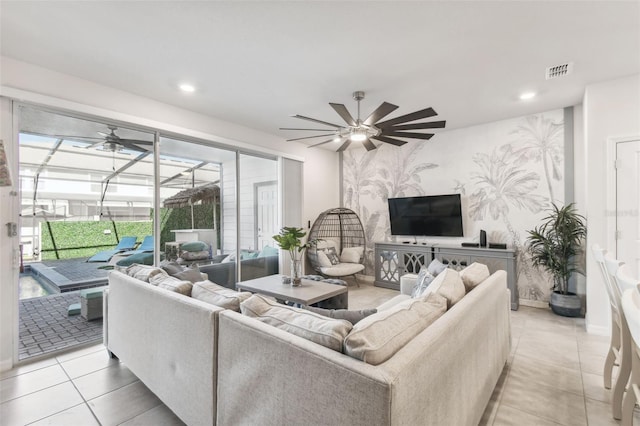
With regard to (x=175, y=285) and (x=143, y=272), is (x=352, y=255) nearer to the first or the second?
(x=143, y=272)

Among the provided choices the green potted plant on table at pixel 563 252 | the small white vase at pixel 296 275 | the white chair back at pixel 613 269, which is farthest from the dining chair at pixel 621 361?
the small white vase at pixel 296 275

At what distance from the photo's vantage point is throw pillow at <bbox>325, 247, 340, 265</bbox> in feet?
17.2

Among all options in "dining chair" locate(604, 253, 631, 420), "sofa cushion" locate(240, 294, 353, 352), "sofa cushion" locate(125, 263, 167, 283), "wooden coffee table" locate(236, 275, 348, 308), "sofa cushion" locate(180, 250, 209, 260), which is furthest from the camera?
"sofa cushion" locate(180, 250, 209, 260)

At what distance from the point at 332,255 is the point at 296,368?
4220 mm

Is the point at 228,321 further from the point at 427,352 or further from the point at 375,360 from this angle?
the point at 427,352

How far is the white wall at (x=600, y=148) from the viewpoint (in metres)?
2.98

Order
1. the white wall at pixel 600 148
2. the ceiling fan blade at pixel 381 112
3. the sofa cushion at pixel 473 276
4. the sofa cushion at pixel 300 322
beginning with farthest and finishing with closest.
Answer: the white wall at pixel 600 148 < the ceiling fan blade at pixel 381 112 < the sofa cushion at pixel 473 276 < the sofa cushion at pixel 300 322

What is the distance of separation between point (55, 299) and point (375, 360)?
4.84 metres

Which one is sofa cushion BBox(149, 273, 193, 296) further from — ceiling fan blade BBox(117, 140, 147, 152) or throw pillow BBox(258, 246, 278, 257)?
throw pillow BBox(258, 246, 278, 257)

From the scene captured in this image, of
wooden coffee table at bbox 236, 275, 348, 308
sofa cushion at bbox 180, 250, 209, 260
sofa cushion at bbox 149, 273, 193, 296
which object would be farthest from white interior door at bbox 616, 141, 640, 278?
sofa cushion at bbox 180, 250, 209, 260

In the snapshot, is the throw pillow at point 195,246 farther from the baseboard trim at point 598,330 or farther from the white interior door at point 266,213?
the baseboard trim at point 598,330

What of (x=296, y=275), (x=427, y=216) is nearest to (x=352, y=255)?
(x=427, y=216)

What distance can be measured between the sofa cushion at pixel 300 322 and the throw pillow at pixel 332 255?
371 centimetres

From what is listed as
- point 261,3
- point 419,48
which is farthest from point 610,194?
point 261,3
